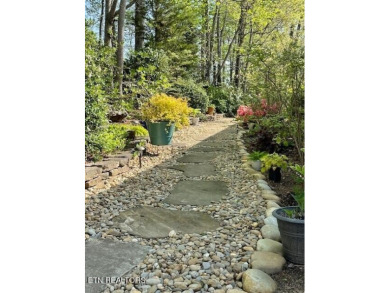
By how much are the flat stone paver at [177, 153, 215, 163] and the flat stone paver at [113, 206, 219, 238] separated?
173 centimetres

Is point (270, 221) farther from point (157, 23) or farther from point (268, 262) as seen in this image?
point (157, 23)

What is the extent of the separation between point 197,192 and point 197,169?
2.81ft

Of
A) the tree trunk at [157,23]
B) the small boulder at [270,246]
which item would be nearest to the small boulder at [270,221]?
the small boulder at [270,246]

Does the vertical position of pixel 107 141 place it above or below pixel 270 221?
above

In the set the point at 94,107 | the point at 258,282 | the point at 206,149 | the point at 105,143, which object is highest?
the point at 94,107

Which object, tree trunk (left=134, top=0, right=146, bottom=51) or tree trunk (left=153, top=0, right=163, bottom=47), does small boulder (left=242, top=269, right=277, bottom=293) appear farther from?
tree trunk (left=153, top=0, right=163, bottom=47)

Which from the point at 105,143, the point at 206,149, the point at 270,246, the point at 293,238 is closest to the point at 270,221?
the point at 270,246

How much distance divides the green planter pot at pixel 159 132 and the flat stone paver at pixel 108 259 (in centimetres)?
281

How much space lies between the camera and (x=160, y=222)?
196 cm
